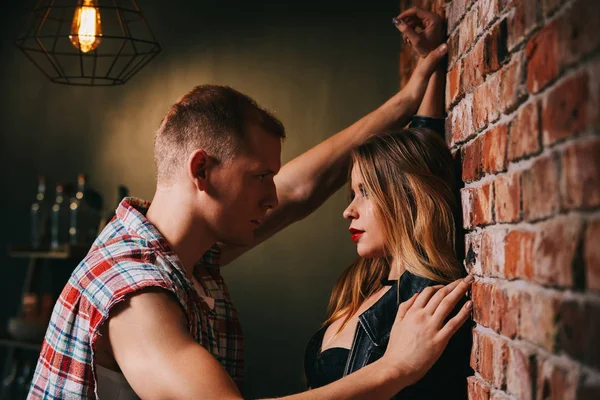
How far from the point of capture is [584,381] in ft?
2.37

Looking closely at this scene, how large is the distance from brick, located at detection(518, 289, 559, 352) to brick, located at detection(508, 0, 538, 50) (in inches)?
14.6

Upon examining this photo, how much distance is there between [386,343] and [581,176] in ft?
2.97

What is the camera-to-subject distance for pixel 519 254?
3.30 ft

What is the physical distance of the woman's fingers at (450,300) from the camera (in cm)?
140

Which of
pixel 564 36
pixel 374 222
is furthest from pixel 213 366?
pixel 564 36

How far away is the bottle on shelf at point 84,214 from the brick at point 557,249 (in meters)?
3.80

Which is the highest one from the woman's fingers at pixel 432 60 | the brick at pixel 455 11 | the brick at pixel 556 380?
the brick at pixel 455 11

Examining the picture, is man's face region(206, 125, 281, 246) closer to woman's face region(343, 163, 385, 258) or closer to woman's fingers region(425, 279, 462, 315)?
woman's face region(343, 163, 385, 258)

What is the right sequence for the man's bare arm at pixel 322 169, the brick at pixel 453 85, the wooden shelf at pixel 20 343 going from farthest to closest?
the wooden shelf at pixel 20 343
the man's bare arm at pixel 322 169
the brick at pixel 453 85

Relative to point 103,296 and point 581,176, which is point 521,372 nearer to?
point 581,176

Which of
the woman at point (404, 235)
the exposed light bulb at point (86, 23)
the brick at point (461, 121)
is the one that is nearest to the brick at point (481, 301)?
the woman at point (404, 235)

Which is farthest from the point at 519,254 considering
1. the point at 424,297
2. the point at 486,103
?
the point at 424,297

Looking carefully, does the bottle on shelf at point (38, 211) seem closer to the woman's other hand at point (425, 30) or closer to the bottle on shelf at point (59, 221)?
the bottle on shelf at point (59, 221)

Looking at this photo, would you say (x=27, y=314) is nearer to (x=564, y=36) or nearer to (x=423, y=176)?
(x=423, y=176)
